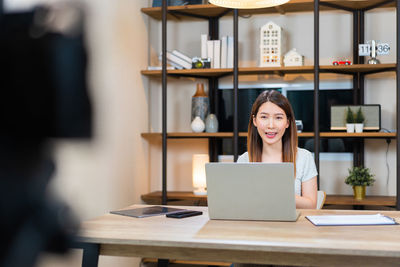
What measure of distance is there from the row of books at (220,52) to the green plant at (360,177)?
124 cm

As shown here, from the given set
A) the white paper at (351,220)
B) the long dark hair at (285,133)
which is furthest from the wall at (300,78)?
the white paper at (351,220)

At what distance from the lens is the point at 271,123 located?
238 cm

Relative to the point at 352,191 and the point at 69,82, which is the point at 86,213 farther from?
the point at 352,191

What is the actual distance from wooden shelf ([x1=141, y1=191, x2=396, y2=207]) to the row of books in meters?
1.06

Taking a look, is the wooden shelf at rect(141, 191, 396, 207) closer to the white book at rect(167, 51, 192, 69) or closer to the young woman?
the white book at rect(167, 51, 192, 69)

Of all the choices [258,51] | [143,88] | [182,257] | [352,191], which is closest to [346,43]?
[258,51]

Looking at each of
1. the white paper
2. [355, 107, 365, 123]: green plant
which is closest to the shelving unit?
[355, 107, 365, 123]: green plant

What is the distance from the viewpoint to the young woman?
236cm

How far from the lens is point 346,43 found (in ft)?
12.5

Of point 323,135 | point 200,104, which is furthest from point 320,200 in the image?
point 200,104

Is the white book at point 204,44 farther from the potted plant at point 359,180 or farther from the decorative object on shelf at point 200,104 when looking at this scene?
the potted plant at point 359,180

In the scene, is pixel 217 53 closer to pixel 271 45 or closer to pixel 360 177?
pixel 271 45

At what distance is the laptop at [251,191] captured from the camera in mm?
1606

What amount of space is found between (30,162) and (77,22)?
50 mm
